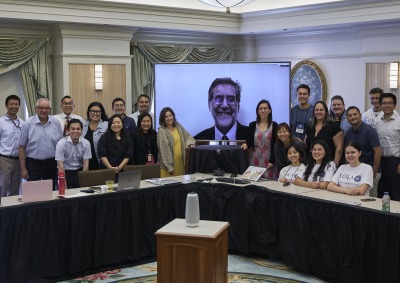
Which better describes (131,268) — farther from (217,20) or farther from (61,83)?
(217,20)

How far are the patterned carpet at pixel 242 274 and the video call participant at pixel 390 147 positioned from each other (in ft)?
5.87

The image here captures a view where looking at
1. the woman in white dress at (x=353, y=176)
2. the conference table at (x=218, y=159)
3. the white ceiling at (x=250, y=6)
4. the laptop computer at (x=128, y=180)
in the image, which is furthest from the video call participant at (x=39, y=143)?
the woman in white dress at (x=353, y=176)

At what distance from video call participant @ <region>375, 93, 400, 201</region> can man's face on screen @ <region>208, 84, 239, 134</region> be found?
206 centimetres

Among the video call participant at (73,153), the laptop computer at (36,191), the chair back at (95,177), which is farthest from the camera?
the video call participant at (73,153)

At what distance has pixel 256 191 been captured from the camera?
5875mm

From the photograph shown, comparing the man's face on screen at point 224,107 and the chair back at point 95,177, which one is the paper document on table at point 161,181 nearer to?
the chair back at point 95,177

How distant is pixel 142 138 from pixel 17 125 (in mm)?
1464

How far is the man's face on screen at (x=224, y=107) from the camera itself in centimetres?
812

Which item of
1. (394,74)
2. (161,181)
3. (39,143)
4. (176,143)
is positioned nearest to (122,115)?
(176,143)

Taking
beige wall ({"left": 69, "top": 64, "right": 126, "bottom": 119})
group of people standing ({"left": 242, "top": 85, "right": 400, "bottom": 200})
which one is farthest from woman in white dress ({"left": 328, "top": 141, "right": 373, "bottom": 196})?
beige wall ({"left": 69, "top": 64, "right": 126, "bottom": 119})

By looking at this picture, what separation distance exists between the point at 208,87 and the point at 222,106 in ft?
1.07

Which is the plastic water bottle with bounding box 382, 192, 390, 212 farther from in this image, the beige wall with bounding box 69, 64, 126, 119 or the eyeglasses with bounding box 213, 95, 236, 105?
the beige wall with bounding box 69, 64, 126, 119

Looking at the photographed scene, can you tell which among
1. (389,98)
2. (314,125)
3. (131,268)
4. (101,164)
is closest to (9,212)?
(131,268)

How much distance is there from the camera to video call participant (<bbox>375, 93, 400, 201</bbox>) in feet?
21.8
